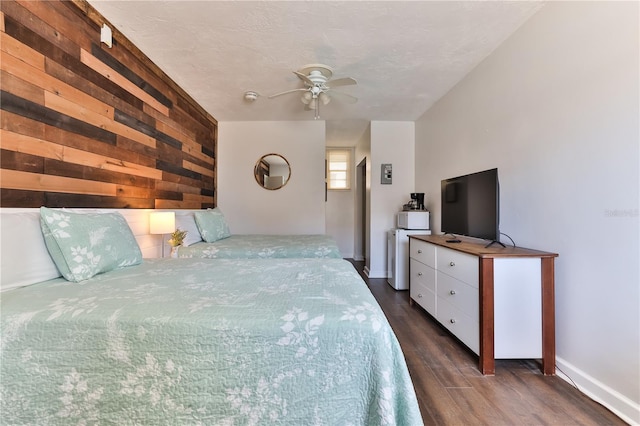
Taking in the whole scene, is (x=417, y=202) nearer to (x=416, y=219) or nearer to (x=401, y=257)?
(x=416, y=219)

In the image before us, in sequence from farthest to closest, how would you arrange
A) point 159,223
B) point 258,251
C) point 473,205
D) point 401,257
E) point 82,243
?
1. point 401,257
2. point 258,251
3. point 159,223
4. point 473,205
5. point 82,243

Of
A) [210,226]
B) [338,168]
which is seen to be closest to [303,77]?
[210,226]

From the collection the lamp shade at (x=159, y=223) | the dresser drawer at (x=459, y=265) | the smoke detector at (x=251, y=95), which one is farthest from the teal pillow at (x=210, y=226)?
the dresser drawer at (x=459, y=265)

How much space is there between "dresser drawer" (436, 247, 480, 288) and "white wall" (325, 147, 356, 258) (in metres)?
3.65

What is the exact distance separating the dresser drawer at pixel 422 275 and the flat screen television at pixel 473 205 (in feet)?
1.49

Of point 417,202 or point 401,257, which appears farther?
point 417,202

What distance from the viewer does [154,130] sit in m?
2.67

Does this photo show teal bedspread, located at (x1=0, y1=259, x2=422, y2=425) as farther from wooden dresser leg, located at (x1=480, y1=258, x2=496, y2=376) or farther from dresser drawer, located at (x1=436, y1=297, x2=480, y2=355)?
dresser drawer, located at (x1=436, y1=297, x2=480, y2=355)

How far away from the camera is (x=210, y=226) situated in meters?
3.16

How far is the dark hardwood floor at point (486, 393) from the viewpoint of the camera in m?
1.41

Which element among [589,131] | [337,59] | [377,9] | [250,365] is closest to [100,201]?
[250,365]

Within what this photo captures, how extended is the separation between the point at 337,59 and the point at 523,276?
7.62 ft

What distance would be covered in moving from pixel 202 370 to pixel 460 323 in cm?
194

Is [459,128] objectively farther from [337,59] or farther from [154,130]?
[154,130]
